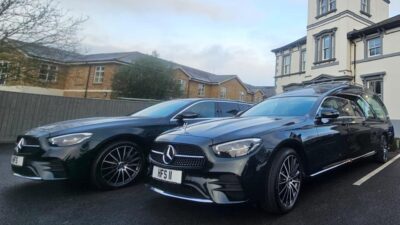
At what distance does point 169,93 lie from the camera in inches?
1149

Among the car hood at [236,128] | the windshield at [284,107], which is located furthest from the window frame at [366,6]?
the car hood at [236,128]

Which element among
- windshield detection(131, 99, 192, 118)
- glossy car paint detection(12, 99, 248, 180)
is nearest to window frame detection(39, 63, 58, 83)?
windshield detection(131, 99, 192, 118)

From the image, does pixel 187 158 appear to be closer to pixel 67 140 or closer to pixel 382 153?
pixel 67 140

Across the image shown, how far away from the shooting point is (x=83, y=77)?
30.9m

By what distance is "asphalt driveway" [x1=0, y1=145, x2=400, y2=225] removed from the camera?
3.29 m

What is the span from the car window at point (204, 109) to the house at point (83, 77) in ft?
29.3

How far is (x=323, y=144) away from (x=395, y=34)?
18.2 m

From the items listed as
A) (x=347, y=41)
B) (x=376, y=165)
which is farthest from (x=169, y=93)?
(x=376, y=165)

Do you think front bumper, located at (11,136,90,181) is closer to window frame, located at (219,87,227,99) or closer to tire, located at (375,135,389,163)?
tire, located at (375,135,389,163)

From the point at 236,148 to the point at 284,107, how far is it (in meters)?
1.92

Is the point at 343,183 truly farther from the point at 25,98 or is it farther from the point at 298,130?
the point at 25,98

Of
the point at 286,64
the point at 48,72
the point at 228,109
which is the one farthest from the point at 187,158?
the point at 286,64

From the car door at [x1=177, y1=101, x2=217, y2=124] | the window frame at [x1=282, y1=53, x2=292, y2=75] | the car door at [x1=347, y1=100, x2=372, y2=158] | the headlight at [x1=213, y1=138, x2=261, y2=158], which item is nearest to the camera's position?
the headlight at [x1=213, y1=138, x2=261, y2=158]

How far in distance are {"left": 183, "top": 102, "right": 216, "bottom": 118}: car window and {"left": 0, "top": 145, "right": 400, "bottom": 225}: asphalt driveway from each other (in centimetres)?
187
